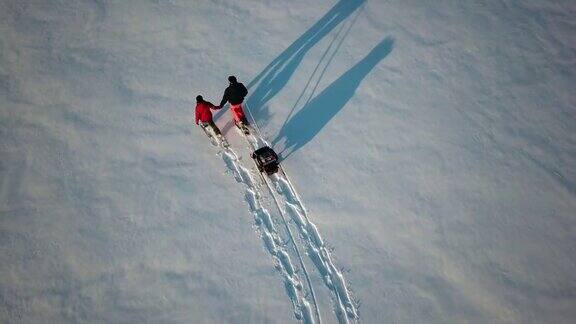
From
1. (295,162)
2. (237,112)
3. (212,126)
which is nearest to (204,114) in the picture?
(212,126)

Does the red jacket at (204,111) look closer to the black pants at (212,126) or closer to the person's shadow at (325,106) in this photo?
the black pants at (212,126)

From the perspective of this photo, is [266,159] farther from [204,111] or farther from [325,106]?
[325,106]

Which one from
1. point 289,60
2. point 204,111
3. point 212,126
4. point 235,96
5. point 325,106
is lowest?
point 212,126

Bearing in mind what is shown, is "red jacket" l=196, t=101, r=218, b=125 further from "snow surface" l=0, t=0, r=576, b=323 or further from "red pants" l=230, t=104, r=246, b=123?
"snow surface" l=0, t=0, r=576, b=323

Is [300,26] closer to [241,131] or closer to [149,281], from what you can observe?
[241,131]

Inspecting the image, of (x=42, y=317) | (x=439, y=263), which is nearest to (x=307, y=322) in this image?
→ (x=439, y=263)

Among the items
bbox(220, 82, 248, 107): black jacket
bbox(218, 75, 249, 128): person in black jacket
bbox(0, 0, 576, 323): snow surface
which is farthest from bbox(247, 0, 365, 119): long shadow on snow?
bbox(220, 82, 248, 107): black jacket
